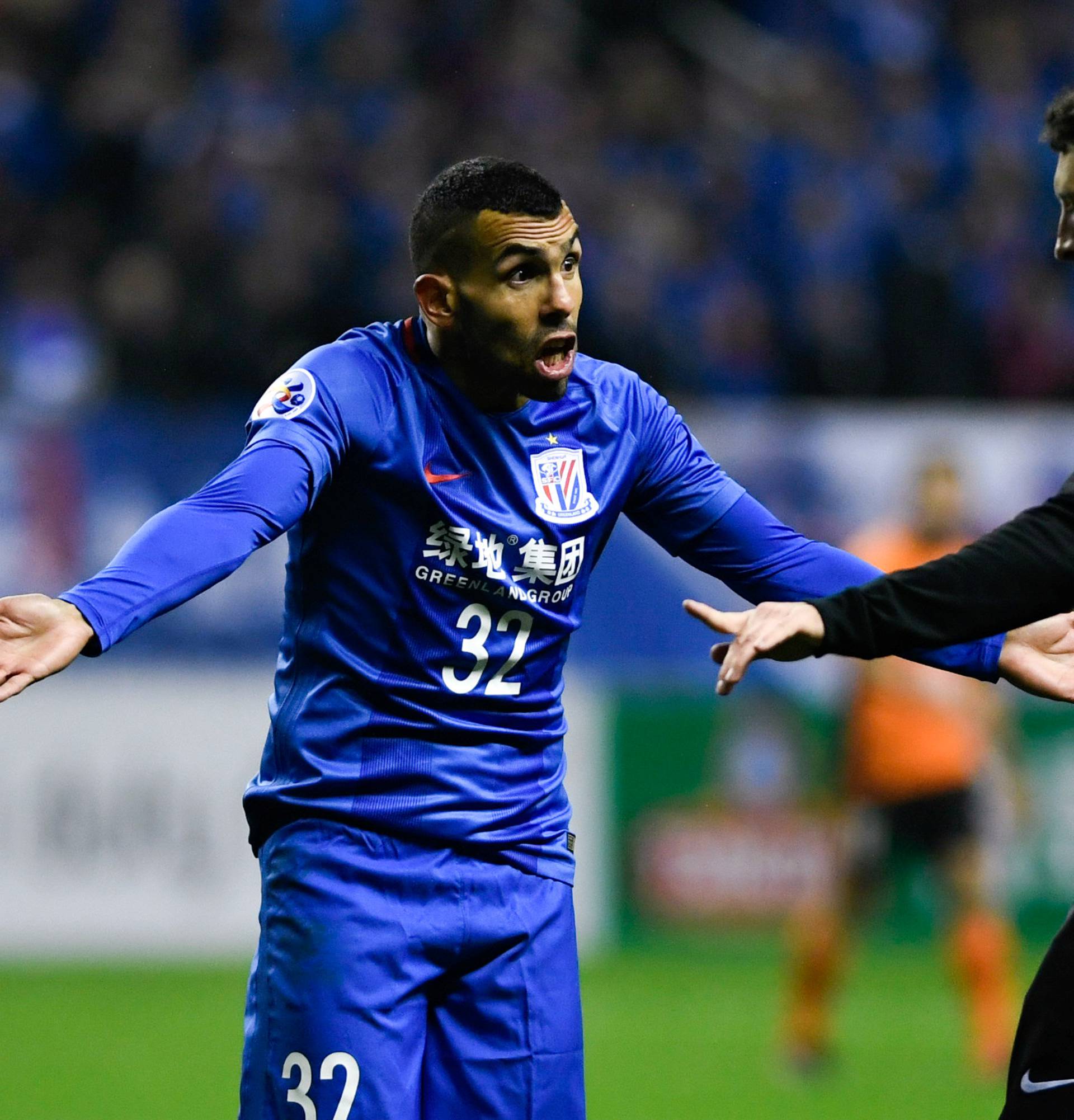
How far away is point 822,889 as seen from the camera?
28.3 feet

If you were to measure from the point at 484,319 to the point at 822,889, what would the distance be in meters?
5.27

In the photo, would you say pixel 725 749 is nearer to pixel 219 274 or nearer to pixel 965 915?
pixel 965 915

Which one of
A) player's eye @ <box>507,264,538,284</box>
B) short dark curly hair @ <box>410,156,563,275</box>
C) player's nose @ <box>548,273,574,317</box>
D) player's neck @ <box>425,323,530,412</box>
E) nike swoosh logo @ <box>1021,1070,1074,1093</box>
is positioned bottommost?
nike swoosh logo @ <box>1021,1070,1074,1093</box>

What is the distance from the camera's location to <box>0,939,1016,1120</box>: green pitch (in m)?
7.25

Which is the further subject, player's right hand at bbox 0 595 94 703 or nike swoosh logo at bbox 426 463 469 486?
nike swoosh logo at bbox 426 463 469 486

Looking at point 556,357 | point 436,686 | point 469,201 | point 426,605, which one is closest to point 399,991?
point 436,686

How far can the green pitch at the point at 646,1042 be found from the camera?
7250 millimetres

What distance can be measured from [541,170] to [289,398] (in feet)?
29.8

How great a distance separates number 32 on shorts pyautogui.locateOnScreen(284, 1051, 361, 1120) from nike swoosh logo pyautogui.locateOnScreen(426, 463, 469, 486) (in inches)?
42.3

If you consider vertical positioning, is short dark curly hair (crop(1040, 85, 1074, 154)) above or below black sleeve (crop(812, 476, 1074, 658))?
above

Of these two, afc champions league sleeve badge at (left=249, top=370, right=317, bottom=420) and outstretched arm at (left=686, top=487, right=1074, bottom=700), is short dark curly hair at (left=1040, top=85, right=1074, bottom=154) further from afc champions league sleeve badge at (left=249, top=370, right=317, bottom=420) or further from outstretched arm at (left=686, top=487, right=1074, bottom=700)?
afc champions league sleeve badge at (left=249, top=370, right=317, bottom=420)

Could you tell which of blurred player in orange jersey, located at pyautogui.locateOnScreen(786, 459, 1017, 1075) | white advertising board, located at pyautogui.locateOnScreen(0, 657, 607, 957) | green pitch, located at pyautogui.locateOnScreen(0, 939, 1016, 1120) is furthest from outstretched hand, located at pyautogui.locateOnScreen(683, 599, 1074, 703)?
white advertising board, located at pyautogui.locateOnScreen(0, 657, 607, 957)

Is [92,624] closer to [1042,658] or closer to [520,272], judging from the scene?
[520,272]

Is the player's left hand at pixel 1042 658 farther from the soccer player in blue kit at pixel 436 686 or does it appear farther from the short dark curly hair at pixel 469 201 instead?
the short dark curly hair at pixel 469 201
